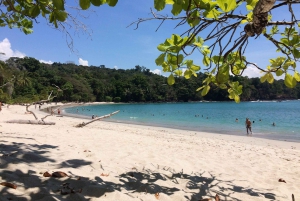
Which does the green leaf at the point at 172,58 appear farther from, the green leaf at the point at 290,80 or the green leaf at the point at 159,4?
the green leaf at the point at 290,80

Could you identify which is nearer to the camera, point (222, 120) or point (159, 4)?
point (159, 4)

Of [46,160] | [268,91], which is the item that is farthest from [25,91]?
[268,91]

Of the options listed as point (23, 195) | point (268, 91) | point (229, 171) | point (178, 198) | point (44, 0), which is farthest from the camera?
point (268, 91)

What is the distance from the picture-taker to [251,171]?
4.68 m

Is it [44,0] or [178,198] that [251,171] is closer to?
[178,198]

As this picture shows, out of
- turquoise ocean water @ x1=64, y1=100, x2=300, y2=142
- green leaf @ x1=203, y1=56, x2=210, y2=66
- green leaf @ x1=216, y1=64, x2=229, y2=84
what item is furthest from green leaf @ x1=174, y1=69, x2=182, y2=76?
turquoise ocean water @ x1=64, y1=100, x2=300, y2=142

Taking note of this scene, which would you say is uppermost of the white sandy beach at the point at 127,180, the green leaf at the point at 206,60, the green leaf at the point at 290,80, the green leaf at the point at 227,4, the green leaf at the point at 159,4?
the green leaf at the point at 159,4

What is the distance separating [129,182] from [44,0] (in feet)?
7.60

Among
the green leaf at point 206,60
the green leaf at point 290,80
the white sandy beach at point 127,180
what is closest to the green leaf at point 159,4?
the green leaf at point 206,60

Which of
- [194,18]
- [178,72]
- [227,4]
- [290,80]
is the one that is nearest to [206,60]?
[178,72]

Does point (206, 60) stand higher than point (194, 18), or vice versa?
point (194, 18)

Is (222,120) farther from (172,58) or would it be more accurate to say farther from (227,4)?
(227,4)

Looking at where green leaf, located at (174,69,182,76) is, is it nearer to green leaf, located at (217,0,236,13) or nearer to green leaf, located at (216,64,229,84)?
green leaf, located at (216,64,229,84)

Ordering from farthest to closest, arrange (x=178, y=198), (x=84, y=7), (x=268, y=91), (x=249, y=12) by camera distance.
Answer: (x=268, y=91)
(x=178, y=198)
(x=249, y=12)
(x=84, y=7)
